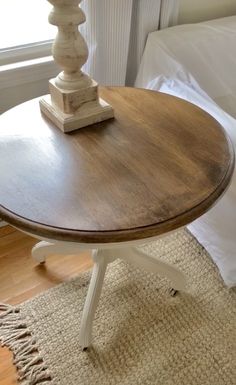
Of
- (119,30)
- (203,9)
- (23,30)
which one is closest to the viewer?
(119,30)

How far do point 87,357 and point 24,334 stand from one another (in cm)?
20

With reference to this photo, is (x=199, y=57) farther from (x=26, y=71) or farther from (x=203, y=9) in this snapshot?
(x=26, y=71)

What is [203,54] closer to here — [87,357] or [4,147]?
[4,147]

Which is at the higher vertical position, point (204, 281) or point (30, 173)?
point (30, 173)

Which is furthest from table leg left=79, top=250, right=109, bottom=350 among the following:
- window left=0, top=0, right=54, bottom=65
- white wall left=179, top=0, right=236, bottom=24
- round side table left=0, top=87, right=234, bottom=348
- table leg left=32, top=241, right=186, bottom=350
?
white wall left=179, top=0, right=236, bottom=24

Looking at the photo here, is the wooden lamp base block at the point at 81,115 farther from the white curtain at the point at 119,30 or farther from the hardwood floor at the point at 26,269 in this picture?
the hardwood floor at the point at 26,269

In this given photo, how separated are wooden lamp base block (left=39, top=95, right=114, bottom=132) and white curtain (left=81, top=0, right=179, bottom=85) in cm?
36

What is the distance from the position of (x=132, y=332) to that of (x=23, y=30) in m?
1.04


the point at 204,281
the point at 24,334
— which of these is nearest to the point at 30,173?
the point at 24,334

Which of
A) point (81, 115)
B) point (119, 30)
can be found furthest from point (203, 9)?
point (81, 115)

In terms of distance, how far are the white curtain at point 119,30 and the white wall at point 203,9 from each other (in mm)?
93

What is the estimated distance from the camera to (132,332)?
111 centimetres

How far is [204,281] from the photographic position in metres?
1.24

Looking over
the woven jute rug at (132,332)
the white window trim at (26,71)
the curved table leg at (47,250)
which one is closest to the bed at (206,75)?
the woven jute rug at (132,332)
